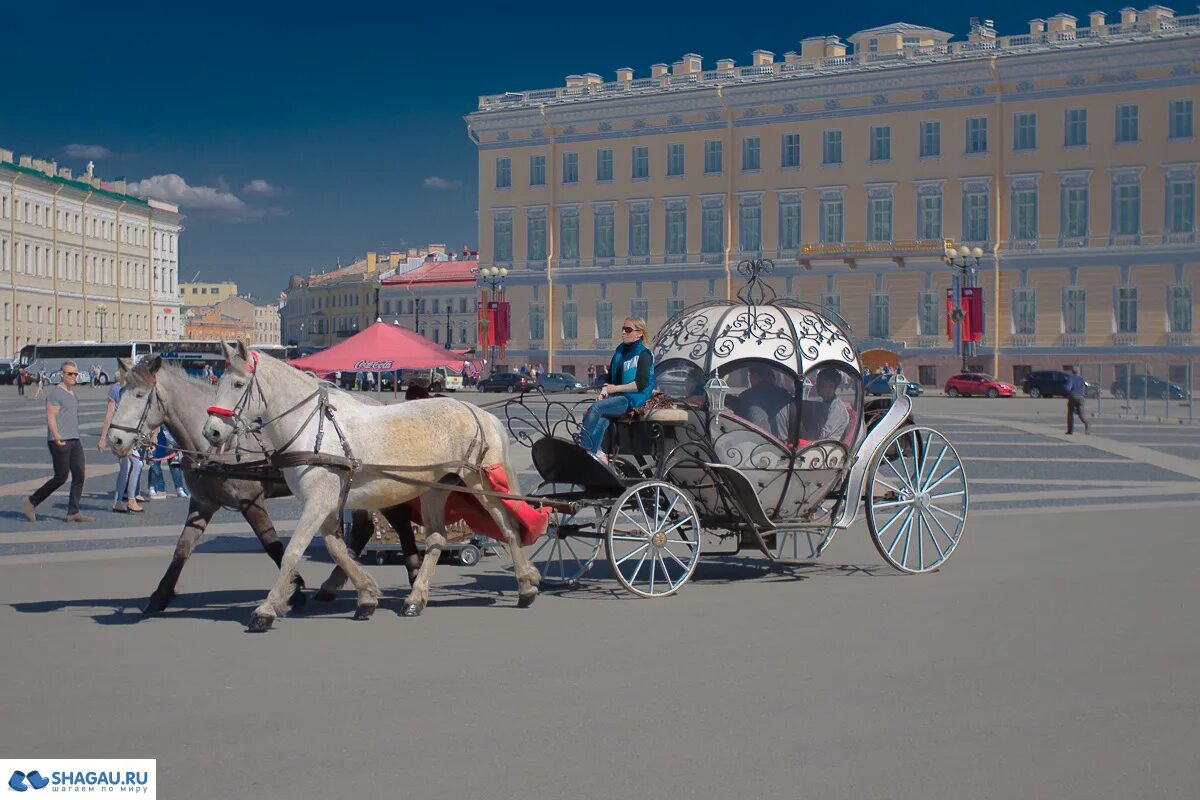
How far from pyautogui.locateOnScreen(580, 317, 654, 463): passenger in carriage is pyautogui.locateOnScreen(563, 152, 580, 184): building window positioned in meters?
61.7

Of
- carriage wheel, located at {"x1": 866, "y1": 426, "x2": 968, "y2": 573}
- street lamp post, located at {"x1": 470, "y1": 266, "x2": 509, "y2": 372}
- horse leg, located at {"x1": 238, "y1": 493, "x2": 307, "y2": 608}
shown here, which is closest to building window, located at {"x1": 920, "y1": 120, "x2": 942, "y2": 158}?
street lamp post, located at {"x1": 470, "y1": 266, "x2": 509, "y2": 372}

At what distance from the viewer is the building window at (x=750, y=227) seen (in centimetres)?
6781

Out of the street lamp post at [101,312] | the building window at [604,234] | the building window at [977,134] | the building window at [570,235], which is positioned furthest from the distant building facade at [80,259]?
the building window at [977,134]

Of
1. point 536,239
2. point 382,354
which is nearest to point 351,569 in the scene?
point 382,354

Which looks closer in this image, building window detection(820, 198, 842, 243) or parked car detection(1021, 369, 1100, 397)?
parked car detection(1021, 369, 1100, 397)

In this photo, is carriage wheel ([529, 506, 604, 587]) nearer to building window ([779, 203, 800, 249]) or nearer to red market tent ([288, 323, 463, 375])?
red market tent ([288, 323, 463, 375])

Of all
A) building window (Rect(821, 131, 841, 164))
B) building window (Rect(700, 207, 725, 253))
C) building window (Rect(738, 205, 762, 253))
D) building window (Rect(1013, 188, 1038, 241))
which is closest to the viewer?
building window (Rect(1013, 188, 1038, 241))

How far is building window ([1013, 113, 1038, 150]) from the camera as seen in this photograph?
200 ft

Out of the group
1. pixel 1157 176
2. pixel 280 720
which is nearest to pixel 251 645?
pixel 280 720

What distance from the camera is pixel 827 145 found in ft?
216

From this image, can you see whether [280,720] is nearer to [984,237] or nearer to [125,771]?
[125,771]

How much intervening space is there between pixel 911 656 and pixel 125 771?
173 inches

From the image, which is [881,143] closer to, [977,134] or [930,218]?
[930,218]

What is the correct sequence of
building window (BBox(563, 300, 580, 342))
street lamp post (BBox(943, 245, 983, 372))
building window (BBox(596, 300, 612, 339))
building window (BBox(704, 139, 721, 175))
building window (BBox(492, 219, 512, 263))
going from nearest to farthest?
street lamp post (BBox(943, 245, 983, 372))
building window (BBox(704, 139, 721, 175))
building window (BBox(596, 300, 612, 339))
building window (BBox(563, 300, 580, 342))
building window (BBox(492, 219, 512, 263))
